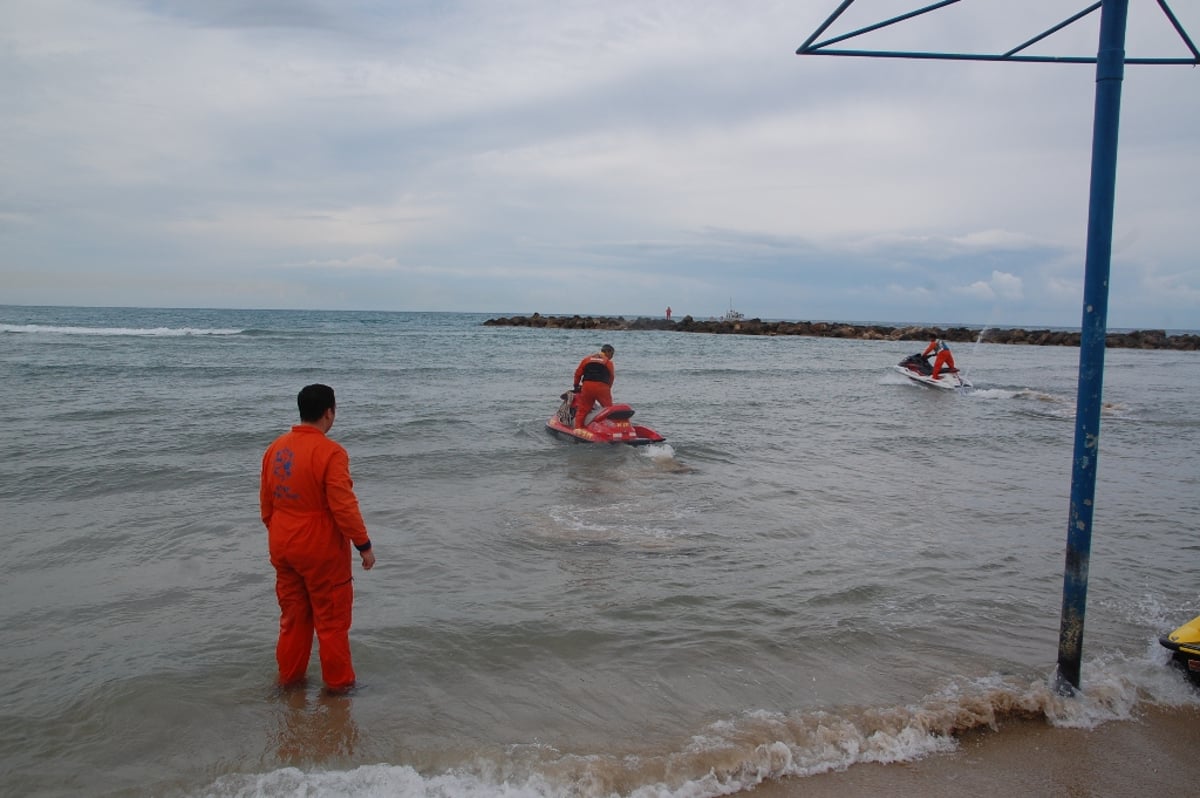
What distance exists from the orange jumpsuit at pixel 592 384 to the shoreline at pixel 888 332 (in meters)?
38.2

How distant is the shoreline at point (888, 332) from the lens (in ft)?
177

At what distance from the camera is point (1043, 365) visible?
35.3m

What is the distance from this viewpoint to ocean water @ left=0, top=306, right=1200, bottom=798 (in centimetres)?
375

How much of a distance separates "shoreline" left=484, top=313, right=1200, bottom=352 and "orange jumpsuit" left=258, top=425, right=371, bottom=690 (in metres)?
46.8

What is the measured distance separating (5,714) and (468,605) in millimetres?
2650

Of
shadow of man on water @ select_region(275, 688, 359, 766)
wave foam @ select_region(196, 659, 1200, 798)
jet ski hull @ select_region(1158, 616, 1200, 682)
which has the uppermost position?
jet ski hull @ select_region(1158, 616, 1200, 682)

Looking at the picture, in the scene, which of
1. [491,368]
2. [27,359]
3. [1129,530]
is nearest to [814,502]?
[1129,530]

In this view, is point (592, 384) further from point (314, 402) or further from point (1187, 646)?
point (1187, 646)

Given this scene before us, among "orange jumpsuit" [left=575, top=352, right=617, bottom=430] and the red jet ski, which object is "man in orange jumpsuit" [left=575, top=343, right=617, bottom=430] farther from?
the red jet ski

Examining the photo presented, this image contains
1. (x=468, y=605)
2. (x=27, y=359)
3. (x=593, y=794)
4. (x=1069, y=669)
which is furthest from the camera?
(x=27, y=359)

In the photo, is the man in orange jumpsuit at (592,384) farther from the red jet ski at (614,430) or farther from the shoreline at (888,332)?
the shoreline at (888,332)

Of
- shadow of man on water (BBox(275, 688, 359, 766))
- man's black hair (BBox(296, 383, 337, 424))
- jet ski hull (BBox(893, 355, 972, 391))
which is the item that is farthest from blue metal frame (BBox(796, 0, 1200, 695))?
jet ski hull (BBox(893, 355, 972, 391))

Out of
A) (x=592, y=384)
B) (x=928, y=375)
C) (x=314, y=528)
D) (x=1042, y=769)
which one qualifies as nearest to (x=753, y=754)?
(x=1042, y=769)

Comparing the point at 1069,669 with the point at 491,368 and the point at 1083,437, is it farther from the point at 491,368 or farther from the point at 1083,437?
the point at 491,368
